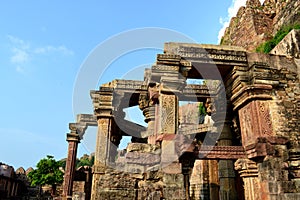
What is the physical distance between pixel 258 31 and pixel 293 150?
1335 cm

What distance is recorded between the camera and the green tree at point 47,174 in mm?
23688

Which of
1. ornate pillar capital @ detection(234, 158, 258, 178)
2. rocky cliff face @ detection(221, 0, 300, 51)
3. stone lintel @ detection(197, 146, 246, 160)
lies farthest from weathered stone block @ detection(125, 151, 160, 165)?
rocky cliff face @ detection(221, 0, 300, 51)

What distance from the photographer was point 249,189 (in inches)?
244

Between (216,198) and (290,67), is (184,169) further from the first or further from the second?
(216,198)

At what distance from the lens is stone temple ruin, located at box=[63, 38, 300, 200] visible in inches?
189

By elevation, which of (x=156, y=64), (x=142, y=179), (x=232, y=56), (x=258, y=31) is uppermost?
(x=258, y=31)

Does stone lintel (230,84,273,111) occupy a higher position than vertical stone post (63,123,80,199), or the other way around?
stone lintel (230,84,273,111)

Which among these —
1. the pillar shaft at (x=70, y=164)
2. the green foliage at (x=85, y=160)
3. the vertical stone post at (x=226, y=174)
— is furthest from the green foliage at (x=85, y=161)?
the vertical stone post at (x=226, y=174)

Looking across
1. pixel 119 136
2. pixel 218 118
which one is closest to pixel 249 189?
pixel 218 118

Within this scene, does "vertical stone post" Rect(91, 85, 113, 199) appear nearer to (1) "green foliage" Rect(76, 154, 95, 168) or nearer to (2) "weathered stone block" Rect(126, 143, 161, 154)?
(2) "weathered stone block" Rect(126, 143, 161, 154)

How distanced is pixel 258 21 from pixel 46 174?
2211cm

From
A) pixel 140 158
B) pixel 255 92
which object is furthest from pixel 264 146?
pixel 140 158

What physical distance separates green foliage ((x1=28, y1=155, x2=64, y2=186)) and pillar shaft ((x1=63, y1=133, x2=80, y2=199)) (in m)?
13.1

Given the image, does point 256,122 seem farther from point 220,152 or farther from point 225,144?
point 225,144
